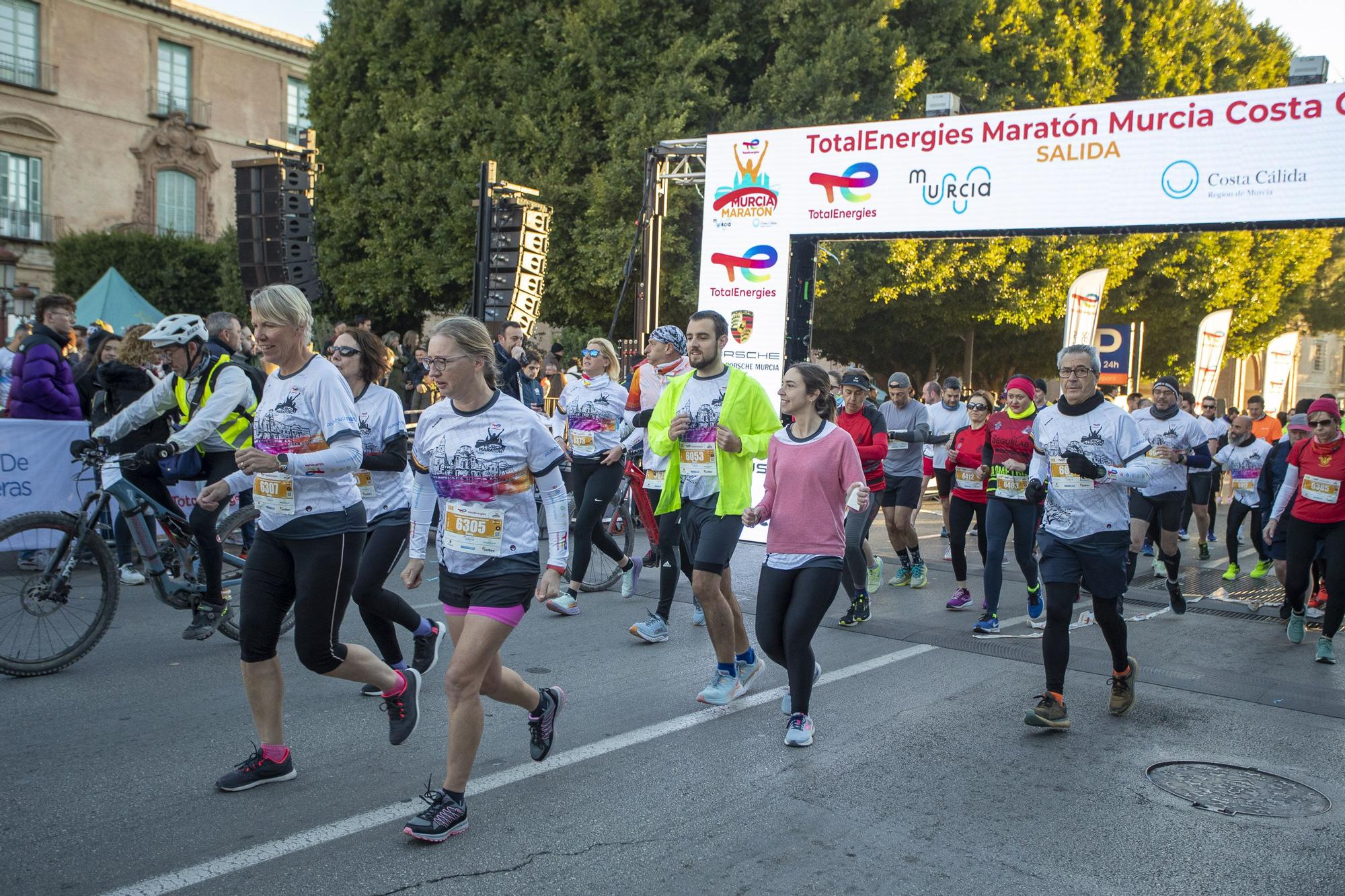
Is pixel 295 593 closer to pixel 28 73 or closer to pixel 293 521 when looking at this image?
pixel 293 521

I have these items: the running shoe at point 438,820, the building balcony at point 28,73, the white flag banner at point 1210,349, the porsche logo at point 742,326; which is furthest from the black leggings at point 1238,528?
the building balcony at point 28,73

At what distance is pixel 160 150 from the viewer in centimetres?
3803

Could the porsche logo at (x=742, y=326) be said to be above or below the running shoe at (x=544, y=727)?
above

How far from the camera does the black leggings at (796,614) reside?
5453 millimetres

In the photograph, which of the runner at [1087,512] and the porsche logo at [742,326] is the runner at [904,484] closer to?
the porsche logo at [742,326]

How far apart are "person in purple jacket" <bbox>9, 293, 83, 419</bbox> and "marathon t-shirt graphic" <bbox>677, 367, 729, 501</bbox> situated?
597 centimetres

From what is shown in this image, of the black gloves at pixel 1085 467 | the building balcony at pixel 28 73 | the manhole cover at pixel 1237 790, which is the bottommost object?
the manhole cover at pixel 1237 790

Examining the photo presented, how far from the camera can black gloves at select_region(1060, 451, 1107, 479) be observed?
596 centimetres

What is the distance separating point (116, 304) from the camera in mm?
19672

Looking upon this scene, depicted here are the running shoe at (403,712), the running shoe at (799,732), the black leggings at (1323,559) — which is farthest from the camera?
the black leggings at (1323,559)

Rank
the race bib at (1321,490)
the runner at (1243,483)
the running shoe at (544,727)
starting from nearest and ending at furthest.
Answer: the running shoe at (544,727)
the race bib at (1321,490)
the runner at (1243,483)

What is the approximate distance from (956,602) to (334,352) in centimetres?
555

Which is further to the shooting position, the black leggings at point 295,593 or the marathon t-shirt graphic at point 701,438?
the marathon t-shirt graphic at point 701,438

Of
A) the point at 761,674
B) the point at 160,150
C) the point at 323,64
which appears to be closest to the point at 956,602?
the point at 761,674
